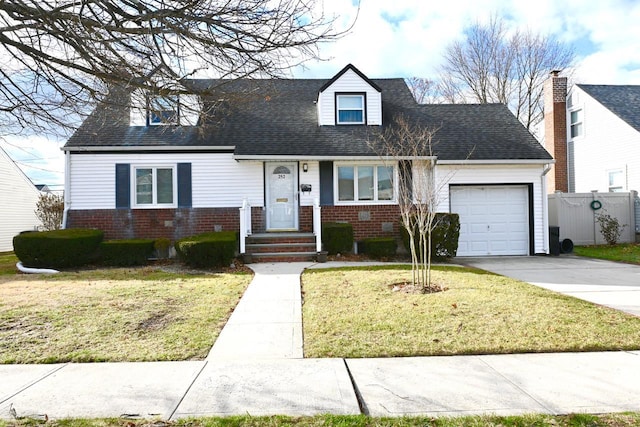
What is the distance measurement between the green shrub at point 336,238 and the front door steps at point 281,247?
39 cm

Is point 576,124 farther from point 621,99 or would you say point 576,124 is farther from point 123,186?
point 123,186

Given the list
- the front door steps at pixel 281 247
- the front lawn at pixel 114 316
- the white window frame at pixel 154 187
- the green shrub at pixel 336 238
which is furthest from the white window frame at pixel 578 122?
the white window frame at pixel 154 187

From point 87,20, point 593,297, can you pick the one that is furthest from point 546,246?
point 87,20

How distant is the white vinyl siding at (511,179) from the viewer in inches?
528

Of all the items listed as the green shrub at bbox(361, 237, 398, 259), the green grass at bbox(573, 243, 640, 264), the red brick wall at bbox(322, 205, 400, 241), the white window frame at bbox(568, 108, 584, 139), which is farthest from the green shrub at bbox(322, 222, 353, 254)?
the white window frame at bbox(568, 108, 584, 139)

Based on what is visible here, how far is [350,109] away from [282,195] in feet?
13.1

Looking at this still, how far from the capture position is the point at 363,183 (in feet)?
44.5

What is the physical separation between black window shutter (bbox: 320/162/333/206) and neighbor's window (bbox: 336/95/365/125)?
2053mm

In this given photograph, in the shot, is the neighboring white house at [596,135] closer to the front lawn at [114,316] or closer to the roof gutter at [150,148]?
the roof gutter at [150,148]

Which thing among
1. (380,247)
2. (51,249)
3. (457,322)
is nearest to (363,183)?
(380,247)

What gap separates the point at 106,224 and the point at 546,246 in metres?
14.5

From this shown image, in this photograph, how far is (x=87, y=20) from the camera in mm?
5500

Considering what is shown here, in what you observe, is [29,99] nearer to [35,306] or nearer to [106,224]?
[35,306]

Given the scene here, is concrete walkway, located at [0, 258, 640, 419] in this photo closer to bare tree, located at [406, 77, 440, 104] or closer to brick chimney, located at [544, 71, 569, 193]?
brick chimney, located at [544, 71, 569, 193]
